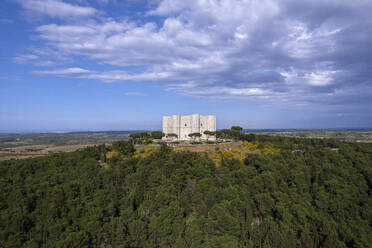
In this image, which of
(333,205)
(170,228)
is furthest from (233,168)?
(170,228)

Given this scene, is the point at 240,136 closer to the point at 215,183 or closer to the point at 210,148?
the point at 210,148

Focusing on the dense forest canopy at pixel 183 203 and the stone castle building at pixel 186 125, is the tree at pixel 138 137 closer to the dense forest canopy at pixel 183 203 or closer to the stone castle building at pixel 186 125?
the stone castle building at pixel 186 125

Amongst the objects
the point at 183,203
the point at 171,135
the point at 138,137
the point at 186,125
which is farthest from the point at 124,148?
the point at 186,125

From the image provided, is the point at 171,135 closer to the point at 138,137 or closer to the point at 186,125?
the point at 186,125

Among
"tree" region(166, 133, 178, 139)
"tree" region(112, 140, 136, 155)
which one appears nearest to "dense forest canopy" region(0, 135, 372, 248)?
"tree" region(112, 140, 136, 155)

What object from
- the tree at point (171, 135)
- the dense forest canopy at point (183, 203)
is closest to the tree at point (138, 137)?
the tree at point (171, 135)
